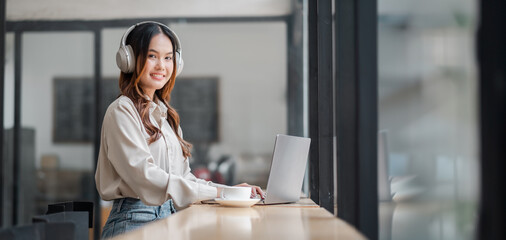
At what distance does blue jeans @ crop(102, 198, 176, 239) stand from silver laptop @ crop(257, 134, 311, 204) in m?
0.42

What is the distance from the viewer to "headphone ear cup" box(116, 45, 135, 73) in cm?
225

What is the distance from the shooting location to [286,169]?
2.09 m

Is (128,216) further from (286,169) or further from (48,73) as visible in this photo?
(48,73)

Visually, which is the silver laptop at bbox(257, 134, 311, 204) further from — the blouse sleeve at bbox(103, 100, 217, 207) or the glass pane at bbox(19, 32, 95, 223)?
the glass pane at bbox(19, 32, 95, 223)

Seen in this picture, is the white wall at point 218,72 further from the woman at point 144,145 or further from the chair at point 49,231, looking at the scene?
the chair at point 49,231

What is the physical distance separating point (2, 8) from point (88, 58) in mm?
788

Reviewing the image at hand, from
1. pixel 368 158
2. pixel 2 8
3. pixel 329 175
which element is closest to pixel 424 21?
pixel 368 158

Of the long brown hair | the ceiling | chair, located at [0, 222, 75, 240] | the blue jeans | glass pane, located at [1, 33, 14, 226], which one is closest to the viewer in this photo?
chair, located at [0, 222, 75, 240]

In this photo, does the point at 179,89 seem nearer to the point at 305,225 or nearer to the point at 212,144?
the point at 212,144

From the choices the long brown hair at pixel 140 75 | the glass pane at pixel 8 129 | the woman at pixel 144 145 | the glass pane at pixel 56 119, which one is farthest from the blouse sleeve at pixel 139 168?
the glass pane at pixel 8 129

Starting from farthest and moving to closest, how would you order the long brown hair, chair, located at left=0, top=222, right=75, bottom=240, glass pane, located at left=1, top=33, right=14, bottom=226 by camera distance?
glass pane, located at left=1, top=33, right=14, bottom=226 → the long brown hair → chair, located at left=0, top=222, right=75, bottom=240

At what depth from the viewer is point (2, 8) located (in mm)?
4633

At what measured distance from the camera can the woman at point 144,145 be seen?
2016 mm

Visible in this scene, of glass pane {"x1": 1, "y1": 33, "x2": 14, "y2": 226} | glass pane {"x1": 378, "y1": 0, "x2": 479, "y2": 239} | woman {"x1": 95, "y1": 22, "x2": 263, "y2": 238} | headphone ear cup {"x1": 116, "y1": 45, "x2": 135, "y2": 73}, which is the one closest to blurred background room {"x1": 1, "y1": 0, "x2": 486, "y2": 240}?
glass pane {"x1": 1, "y1": 33, "x2": 14, "y2": 226}
